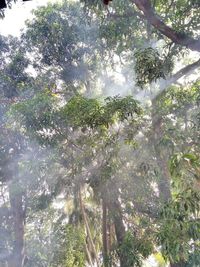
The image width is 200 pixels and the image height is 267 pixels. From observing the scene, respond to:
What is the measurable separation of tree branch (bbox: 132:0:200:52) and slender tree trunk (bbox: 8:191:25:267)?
11847 mm

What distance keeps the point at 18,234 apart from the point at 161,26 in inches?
520

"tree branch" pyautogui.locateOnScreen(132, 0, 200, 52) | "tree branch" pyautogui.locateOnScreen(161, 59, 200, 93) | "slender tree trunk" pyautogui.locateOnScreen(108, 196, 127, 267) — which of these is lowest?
"slender tree trunk" pyautogui.locateOnScreen(108, 196, 127, 267)

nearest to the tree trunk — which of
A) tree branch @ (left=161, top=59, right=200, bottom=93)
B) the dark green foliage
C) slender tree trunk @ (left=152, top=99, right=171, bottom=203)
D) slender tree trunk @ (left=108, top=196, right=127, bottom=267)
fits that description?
slender tree trunk @ (left=108, top=196, right=127, bottom=267)

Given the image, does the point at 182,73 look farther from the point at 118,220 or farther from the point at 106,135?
the point at 118,220

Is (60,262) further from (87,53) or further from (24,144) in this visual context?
(87,53)

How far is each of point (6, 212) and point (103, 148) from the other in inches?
451

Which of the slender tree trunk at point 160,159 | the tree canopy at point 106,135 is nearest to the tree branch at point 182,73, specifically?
the tree canopy at point 106,135

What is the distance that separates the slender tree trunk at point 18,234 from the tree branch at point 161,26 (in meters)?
11.8

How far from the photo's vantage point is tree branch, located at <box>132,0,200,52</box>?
597 centimetres

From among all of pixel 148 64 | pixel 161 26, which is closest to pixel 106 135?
pixel 148 64

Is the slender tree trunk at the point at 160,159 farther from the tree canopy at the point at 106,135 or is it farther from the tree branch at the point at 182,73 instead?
the tree branch at the point at 182,73

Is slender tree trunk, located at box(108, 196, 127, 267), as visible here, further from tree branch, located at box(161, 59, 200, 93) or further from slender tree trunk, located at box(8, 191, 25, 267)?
slender tree trunk, located at box(8, 191, 25, 267)

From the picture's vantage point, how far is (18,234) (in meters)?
16.3

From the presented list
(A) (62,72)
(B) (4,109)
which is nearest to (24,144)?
(B) (4,109)
